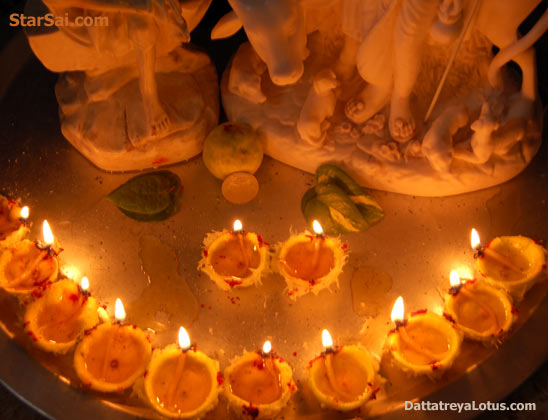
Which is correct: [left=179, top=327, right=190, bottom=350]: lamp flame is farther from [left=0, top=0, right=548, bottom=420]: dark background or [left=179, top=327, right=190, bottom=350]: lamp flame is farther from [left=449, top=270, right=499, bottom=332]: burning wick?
[left=449, top=270, right=499, bottom=332]: burning wick

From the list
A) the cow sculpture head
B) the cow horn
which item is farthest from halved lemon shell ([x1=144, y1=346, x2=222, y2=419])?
the cow horn

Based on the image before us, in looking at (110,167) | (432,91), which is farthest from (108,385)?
(432,91)

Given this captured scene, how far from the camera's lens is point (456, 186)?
78.1 inches

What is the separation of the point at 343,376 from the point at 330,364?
0.17 ft

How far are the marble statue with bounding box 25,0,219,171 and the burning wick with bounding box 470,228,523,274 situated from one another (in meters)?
0.88

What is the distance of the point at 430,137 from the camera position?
6.22 feet

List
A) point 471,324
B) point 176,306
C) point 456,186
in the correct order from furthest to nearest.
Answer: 1. point 456,186
2. point 176,306
3. point 471,324

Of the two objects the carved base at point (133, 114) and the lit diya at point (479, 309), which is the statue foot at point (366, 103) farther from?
the lit diya at point (479, 309)

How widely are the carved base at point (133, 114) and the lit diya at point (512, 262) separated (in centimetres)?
92

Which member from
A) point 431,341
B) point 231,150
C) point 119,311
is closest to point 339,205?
point 231,150

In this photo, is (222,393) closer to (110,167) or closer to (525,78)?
(110,167)

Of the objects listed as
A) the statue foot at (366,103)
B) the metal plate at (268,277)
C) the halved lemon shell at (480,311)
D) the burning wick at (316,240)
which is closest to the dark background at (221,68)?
the metal plate at (268,277)

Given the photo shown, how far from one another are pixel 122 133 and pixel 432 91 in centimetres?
96

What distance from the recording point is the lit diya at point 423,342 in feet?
5.45
